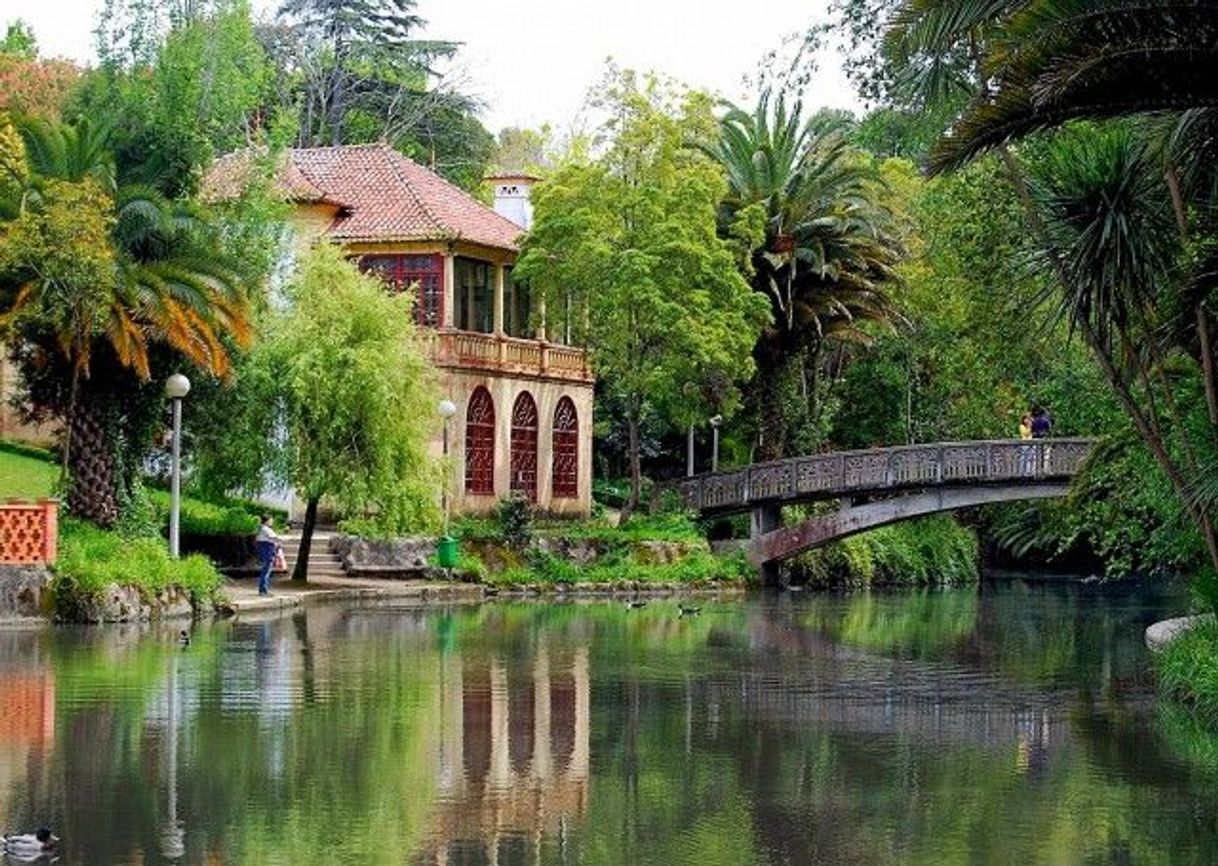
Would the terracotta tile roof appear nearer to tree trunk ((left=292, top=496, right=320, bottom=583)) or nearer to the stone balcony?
the stone balcony

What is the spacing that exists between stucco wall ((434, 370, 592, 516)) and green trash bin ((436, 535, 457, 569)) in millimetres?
3282

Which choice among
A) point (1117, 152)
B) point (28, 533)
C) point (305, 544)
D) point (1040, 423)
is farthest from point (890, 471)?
point (1117, 152)

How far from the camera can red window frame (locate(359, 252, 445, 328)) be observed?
2180 inches

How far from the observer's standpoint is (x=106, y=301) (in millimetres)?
35875

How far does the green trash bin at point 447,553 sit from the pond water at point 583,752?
14780 millimetres

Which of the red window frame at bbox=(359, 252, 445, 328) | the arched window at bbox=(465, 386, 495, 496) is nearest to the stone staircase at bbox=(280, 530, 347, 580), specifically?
the arched window at bbox=(465, 386, 495, 496)

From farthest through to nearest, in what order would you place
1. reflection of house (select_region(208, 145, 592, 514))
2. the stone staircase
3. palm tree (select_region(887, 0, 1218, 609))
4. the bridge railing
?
reflection of house (select_region(208, 145, 592, 514)) → the bridge railing → the stone staircase → palm tree (select_region(887, 0, 1218, 609))

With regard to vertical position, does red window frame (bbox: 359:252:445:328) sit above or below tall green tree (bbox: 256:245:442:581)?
above

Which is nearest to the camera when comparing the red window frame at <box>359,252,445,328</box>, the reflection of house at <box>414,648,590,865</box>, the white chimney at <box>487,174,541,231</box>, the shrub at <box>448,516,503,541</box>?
the reflection of house at <box>414,648,590,865</box>

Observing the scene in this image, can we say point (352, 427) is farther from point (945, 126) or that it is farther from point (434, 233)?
point (945, 126)

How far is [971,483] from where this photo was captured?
53219 mm

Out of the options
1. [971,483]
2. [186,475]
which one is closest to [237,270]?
[186,475]

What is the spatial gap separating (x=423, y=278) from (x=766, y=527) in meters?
10.7

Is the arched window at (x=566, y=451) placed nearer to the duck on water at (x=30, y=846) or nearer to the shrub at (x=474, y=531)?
the shrub at (x=474, y=531)
